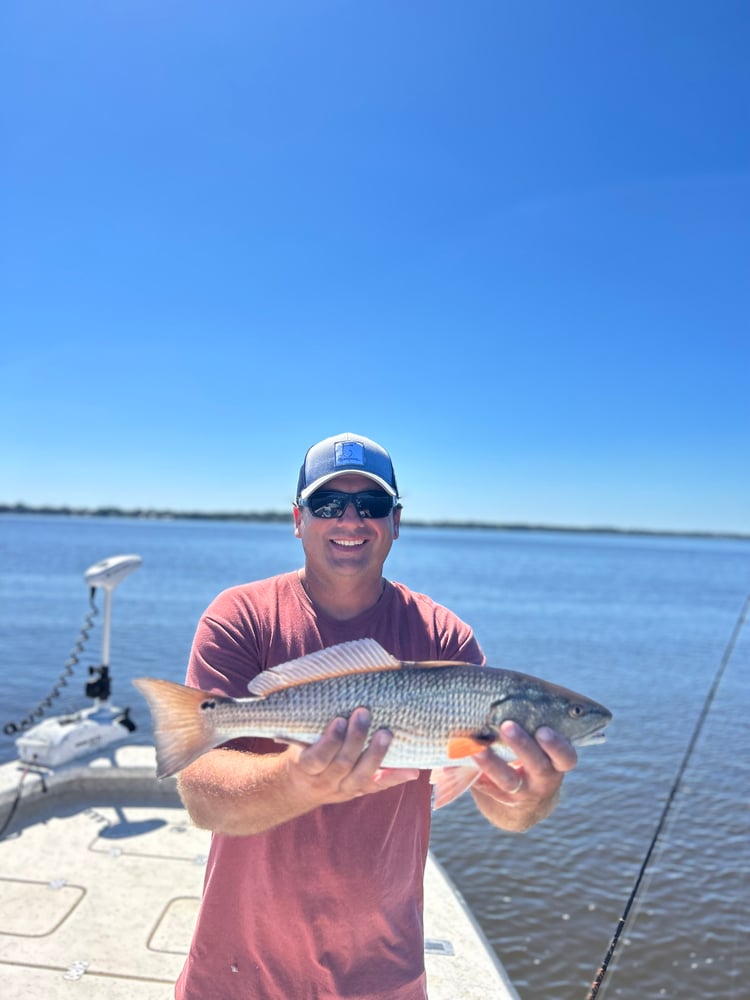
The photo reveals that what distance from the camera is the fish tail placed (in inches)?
107

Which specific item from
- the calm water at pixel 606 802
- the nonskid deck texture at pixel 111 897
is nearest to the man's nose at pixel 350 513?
the nonskid deck texture at pixel 111 897

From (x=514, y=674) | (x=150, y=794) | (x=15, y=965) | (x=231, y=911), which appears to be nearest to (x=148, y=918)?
(x=15, y=965)

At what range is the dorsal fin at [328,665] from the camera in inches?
111

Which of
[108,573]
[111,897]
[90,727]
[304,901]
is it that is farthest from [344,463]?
[90,727]

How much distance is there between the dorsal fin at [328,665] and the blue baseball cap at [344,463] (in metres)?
0.78

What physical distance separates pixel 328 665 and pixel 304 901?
0.92 m

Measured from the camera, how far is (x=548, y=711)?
3.05 metres

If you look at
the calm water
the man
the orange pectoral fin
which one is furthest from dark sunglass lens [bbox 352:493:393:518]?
the calm water

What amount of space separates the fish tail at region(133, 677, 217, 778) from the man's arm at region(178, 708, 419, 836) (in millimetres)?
123

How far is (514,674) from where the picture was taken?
302cm

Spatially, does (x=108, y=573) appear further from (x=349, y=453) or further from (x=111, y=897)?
(x=349, y=453)

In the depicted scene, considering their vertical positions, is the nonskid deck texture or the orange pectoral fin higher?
the orange pectoral fin

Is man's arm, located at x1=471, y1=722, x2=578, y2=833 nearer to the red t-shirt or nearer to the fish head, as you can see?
the fish head

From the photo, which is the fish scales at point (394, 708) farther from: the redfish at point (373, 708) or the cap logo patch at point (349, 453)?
the cap logo patch at point (349, 453)
